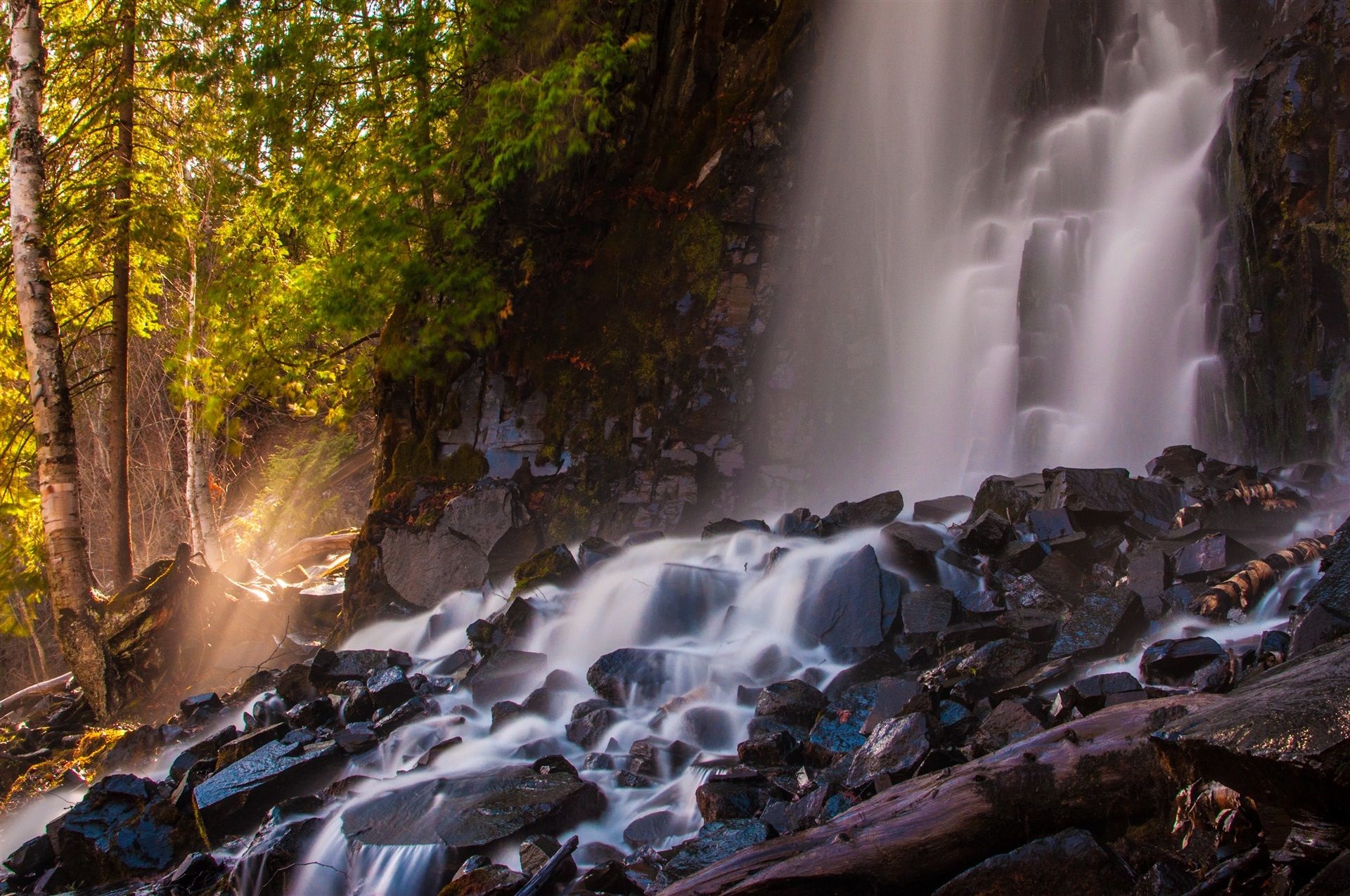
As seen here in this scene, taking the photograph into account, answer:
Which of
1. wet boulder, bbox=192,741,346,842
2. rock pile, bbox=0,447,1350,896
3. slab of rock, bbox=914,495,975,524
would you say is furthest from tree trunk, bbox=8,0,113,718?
slab of rock, bbox=914,495,975,524

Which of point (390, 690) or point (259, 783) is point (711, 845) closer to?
point (259, 783)

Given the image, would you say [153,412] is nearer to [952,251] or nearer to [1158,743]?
[952,251]

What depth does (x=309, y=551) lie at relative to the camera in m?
16.2

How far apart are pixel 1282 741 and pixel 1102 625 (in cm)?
380

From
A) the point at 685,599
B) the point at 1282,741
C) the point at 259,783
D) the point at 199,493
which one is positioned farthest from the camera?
the point at 199,493

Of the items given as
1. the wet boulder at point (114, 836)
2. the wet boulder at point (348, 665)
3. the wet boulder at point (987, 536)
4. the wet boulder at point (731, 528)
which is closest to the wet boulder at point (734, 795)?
the wet boulder at point (114, 836)

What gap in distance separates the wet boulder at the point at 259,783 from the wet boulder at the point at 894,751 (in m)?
3.93

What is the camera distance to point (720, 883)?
3229 mm

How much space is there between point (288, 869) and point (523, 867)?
1537 millimetres

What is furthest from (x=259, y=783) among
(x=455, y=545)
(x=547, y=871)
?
(x=455, y=545)

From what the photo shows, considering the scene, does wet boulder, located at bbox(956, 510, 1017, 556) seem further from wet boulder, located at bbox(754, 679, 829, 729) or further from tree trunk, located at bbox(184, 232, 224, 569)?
tree trunk, located at bbox(184, 232, 224, 569)

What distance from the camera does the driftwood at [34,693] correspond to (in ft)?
33.2

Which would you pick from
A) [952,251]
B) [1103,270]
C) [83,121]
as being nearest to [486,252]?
[83,121]

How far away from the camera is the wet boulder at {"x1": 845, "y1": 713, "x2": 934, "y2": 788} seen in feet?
14.1
